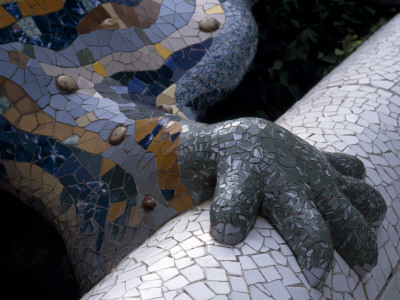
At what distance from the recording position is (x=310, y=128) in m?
3.21

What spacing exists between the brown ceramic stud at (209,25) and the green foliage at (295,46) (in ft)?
3.89

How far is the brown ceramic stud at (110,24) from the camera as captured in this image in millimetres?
3279

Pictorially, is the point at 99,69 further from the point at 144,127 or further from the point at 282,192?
the point at 282,192

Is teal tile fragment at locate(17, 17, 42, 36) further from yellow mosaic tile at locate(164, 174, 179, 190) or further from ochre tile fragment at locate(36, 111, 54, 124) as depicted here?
yellow mosaic tile at locate(164, 174, 179, 190)

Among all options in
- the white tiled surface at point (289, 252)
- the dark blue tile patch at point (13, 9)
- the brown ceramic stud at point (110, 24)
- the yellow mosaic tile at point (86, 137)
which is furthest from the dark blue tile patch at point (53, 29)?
the white tiled surface at point (289, 252)

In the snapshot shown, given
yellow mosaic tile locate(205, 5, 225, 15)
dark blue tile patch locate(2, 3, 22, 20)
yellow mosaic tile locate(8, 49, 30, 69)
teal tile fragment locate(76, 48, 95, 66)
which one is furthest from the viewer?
yellow mosaic tile locate(205, 5, 225, 15)

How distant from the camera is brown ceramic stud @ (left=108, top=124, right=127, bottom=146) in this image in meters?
2.75

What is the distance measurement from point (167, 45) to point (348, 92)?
1.14 metres

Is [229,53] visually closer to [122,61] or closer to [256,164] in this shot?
[122,61]

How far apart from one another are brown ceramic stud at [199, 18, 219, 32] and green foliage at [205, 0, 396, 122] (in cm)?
119

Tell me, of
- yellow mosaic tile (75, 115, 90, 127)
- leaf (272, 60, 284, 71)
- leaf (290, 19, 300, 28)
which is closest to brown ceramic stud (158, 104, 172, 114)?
yellow mosaic tile (75, 115, 90, 127)

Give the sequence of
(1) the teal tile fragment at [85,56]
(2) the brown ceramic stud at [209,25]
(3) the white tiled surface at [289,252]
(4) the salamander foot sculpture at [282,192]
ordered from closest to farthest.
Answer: (3) the white tiled surface at [289,252], (4) the salamander foot sculpture at [282,192], (1) the teal tile fragment at [85,56], (2) the brown ceramic stud at [209,25]

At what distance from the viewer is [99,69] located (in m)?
3.14

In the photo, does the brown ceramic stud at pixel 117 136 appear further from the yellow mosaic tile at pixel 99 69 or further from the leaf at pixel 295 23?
the leaf at pixel 295 23
